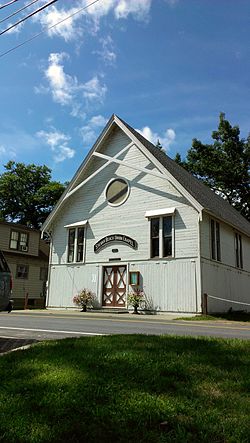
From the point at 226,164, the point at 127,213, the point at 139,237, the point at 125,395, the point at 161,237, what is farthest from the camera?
the point at 226,164

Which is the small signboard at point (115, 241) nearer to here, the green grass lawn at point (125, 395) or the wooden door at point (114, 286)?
the wooden door at point (114, 286)

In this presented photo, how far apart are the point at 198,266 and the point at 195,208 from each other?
2.84 meters

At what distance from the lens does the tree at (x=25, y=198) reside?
55219 mm

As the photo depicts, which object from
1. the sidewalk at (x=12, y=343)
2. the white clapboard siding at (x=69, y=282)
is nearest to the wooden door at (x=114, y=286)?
the white clapboard siding at (x=69, y=282)

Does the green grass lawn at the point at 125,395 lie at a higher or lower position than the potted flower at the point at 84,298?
lower

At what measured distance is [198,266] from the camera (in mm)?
19688

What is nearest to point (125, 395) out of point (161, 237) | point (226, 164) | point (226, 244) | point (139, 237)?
point (161, 237)

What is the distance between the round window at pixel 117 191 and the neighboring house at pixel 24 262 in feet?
40.9

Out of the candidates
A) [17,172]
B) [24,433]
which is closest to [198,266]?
[24,433]

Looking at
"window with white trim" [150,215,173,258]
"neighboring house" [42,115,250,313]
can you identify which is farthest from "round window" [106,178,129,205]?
"window with white trim" [150,215,173,258]

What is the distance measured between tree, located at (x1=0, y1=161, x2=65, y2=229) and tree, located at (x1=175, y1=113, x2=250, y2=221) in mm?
19968

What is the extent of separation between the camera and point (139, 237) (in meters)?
22.2

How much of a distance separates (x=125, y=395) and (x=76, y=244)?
20.9 m

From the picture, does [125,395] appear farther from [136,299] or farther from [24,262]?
[24,262]
